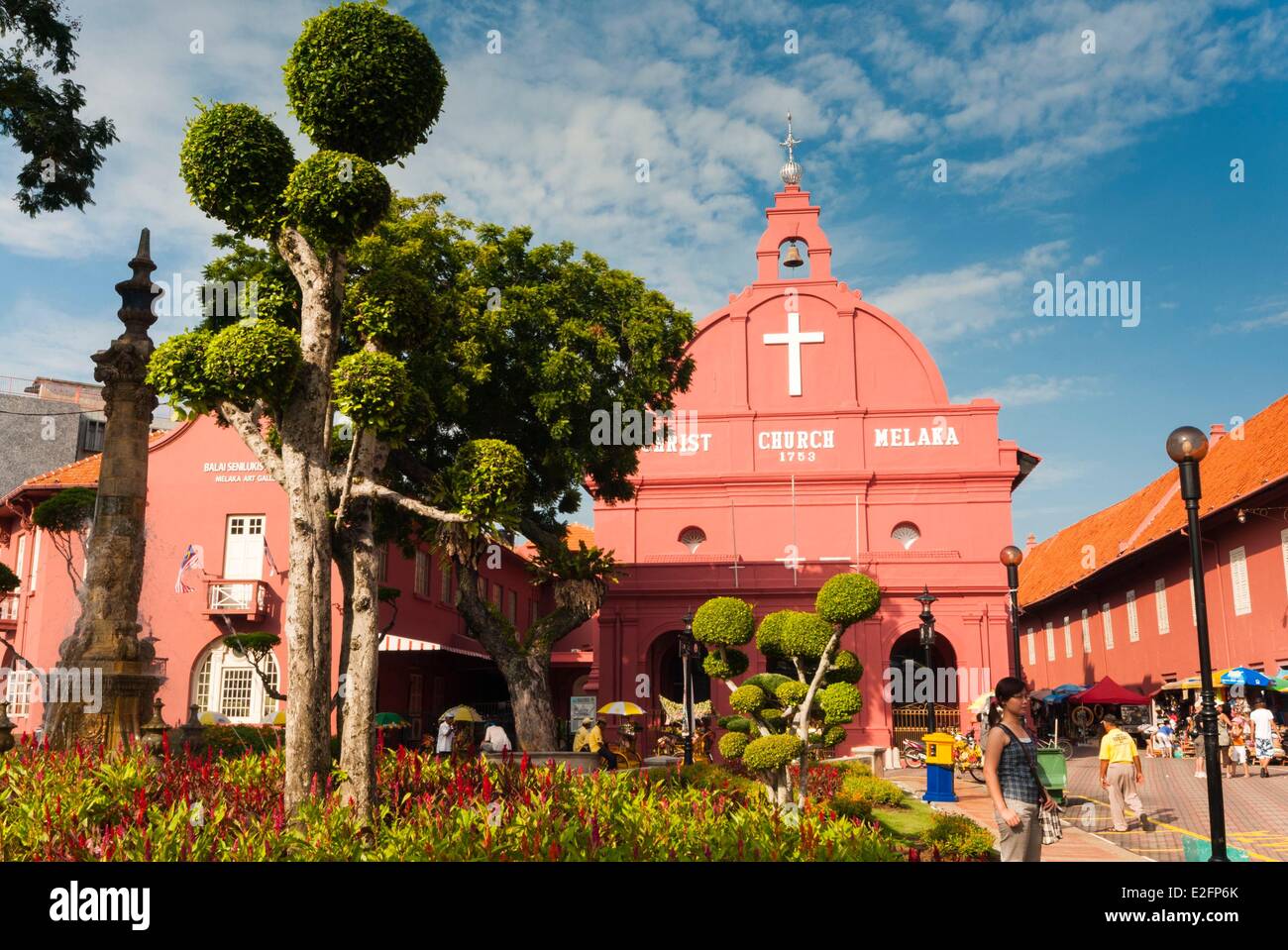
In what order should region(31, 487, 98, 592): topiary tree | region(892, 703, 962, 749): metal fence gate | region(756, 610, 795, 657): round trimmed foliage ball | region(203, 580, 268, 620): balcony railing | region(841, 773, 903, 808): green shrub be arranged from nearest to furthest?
region(756, 610, 795, 657): round trimmed foliage ball < region(841, 773, 903, 808): green shrub < region(31, 487, 98, 592): topiary tree < region(203, 580, 268, 620): balcony railing < region(892, 703, 962, 749): metal fence gate

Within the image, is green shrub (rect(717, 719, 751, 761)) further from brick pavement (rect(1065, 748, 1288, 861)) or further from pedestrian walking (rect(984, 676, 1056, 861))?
pedestrian walking (rect(984, 676, 1056, 861))

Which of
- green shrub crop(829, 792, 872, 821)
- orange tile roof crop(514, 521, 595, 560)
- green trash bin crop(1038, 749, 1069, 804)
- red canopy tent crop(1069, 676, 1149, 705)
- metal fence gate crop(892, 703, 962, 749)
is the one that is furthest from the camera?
orange tile roof crop(514, 521, 595, 560)

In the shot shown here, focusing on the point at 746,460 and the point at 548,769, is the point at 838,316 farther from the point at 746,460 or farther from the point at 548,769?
the point at 548,769

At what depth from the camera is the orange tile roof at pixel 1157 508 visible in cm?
2444

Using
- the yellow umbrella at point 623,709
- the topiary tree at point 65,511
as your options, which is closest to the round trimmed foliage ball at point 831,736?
the topiary tree at point 65,511

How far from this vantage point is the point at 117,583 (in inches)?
514

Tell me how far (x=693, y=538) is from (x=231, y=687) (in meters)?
13.4

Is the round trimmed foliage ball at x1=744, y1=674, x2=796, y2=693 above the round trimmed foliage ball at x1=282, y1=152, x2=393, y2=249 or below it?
A: below

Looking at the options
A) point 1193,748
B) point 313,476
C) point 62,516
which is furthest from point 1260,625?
point 62,516

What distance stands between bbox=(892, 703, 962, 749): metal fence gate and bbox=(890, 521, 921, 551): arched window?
15.3 feet

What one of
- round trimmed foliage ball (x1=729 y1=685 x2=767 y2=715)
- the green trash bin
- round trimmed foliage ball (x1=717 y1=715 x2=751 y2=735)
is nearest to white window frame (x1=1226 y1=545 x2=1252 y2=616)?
the green trash bin

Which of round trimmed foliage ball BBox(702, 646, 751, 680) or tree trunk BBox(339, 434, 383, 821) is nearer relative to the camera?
tree trunk BBox(339, 434, 383, 821)

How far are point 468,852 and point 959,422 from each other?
85.6 feet

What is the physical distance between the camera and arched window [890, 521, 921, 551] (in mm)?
29594
